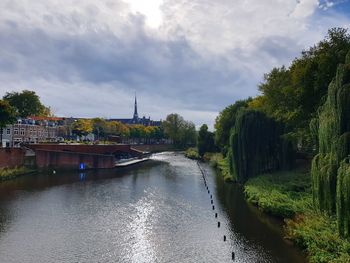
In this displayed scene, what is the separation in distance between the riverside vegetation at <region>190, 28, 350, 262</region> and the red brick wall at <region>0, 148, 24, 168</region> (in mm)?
37190

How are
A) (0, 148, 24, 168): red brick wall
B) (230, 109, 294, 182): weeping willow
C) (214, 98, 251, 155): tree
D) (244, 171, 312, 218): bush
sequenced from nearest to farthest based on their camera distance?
(244, 171, 312, 218): bush
(230, 109, 294, 182): weeping willow
(0, 148, 24, 168): red brick wall
(214, 98, 251, 155): tree

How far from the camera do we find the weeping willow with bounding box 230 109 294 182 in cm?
4853

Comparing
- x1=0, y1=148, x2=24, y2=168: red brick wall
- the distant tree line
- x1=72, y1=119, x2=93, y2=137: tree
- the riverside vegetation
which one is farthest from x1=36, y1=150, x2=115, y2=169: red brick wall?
x1=72, y1=119, x2=93, y2=137: tree

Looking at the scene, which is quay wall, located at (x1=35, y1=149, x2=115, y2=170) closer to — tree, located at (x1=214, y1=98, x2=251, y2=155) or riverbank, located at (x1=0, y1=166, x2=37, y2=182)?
riverbank, located at (x1=0, y1=166, x2=37, y2=182)

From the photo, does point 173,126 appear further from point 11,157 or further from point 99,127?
point 11,157

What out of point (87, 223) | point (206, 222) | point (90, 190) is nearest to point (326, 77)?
point (206, 222)

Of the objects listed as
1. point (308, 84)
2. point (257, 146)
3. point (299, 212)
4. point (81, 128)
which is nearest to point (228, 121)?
point (257, 146)

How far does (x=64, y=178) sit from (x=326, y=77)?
4466 cm

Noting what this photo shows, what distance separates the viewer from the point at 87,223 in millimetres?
32594

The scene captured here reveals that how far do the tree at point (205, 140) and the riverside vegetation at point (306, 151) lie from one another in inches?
1722

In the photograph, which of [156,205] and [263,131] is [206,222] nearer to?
[156,205]

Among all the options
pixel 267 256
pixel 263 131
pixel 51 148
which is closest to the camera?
pixel 267 256

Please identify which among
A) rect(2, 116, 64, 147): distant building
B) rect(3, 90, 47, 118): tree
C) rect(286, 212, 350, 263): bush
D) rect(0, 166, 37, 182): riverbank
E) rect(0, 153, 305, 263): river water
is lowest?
rect(0, 153, 305, 263): river water

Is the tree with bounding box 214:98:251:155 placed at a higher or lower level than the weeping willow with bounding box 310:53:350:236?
higher
